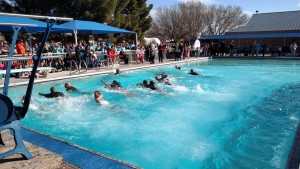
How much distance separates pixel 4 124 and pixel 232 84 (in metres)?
12.9

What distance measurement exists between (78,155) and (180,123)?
4.59 meters

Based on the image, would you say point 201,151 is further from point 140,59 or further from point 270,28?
point 270,28

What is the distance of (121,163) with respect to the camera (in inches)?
140

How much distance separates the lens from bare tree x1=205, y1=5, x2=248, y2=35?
192 ft

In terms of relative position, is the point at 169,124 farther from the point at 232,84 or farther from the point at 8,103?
the point at 232,84

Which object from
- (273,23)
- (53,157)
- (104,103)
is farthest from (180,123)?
(273,23)

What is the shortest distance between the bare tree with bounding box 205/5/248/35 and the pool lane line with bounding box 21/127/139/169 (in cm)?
5650

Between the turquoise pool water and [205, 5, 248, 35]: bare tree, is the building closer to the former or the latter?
[205, 5, 248, 35]: bare tree

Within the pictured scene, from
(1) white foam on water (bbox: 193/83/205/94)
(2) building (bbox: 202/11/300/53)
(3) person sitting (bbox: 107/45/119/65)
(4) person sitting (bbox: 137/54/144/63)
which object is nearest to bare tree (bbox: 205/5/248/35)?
(2) building (bbox: 202/11/300/53)

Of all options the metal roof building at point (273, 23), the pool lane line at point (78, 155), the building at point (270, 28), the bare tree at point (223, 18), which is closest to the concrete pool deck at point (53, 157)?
the pool lane line at point (78, 155)

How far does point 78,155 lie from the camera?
3840 mm

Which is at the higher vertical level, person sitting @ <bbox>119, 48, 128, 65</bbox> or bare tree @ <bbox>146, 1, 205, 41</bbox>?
bare tree @ <bbox>146, 1, 205, 41</bbox>

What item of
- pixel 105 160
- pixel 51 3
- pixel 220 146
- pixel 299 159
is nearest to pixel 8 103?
pixel 105 160

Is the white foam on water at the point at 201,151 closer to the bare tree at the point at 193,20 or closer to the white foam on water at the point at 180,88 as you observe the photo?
the white foam on water at the point at 180,88
